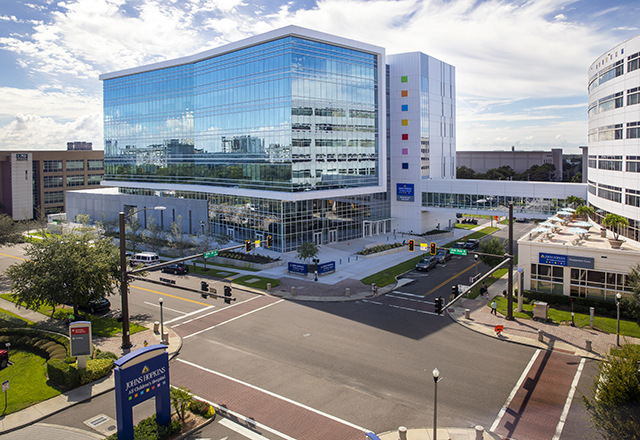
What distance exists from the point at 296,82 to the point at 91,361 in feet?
132

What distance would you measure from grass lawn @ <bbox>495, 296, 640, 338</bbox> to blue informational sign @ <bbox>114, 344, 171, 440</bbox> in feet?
83.4

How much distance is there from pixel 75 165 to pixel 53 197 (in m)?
9.52

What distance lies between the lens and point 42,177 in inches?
3907

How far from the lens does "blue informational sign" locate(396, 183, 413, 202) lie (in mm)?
69875

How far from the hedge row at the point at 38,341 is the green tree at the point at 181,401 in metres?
10.0

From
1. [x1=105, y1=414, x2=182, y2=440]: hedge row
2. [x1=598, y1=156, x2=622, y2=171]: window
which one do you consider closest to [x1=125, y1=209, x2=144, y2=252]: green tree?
[x1=105, y1=414, x2=182, y2=440]: hedge row

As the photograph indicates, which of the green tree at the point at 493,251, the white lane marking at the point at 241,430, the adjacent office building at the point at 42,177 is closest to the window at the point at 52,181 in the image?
the adjacent office building at the point at 42,177

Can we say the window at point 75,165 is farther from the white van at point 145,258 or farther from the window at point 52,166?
the white van at point 145,258

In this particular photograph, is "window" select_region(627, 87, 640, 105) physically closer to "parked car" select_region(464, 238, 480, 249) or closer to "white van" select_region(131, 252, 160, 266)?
"parked car" select_region(464, 238, 480, 249)

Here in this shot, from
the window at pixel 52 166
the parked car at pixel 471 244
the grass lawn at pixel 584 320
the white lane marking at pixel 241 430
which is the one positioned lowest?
the white lane marking at pixel 241 430

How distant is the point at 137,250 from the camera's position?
61.2 m

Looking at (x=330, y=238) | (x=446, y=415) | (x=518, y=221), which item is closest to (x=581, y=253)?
(x=446, y=415)

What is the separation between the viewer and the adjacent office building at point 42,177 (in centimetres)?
9425

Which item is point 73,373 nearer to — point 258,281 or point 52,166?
point 258,281
